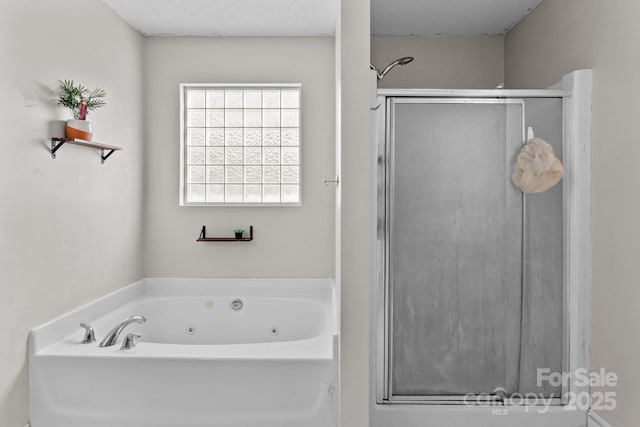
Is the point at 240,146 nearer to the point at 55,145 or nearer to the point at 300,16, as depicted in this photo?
the point at 300,16

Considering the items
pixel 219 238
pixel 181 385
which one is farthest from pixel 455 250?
pixel 219 238

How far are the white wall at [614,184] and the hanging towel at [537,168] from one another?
19cm

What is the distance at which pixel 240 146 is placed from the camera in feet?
10.7

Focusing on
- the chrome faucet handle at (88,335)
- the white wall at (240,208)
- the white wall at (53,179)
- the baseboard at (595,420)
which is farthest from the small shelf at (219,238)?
the baseboard at (595,420)

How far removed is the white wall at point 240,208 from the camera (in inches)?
125

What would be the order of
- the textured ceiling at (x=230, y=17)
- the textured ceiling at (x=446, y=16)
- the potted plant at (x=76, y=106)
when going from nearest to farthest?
the potted plant at (x=76, y=106)
the textured ceiling at (x=230, y=17)
the textured ceiling at (x=446, y=16)

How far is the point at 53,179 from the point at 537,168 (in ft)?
8.22

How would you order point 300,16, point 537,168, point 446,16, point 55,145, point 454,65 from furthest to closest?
point 454,65 < point 446,16 < point 300,16 < point 537,168 < point 55,145

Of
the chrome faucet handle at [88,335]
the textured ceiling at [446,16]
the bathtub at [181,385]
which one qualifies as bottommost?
the bathtub at [181,385]

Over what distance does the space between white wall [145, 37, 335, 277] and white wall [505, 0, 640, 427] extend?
1.65m


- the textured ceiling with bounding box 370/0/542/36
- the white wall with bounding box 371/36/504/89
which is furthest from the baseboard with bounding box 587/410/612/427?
the textured ceiling with bounding box 370/0/542/36

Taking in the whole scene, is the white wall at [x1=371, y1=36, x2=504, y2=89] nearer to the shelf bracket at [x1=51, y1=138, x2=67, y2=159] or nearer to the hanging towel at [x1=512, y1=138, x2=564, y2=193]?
the hanging towel at [x1=512, y1=138, x2=564, y2=193]

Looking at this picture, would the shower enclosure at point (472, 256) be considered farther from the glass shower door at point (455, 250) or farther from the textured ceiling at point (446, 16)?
the textured ceiling at point (446, 16)

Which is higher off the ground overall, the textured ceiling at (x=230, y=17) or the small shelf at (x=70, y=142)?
the textured ceiling at (x=230, y=17)
